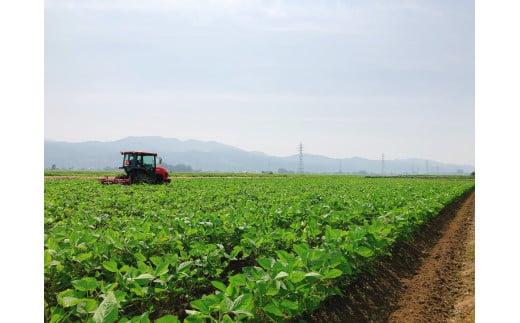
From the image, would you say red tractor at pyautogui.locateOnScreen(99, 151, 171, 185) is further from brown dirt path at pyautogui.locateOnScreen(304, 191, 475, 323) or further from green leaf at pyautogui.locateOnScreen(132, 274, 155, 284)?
green leaf at pyautogui.locateOnScreen(132, 274, 155, 284)

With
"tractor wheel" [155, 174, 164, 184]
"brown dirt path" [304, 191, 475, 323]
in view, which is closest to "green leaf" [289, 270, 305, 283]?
"brown dirt path" [304, 191, 475, 323]

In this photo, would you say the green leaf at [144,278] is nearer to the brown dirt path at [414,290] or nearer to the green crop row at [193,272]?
the green crop row at [193,272]

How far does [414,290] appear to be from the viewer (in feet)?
16.4

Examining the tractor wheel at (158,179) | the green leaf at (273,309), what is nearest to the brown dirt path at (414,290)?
the green leaf at (273,309)

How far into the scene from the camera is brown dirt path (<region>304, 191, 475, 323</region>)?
13.0ft

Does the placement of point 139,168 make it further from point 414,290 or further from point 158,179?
point 414,290

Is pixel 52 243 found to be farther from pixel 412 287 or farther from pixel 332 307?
pixel 412 287

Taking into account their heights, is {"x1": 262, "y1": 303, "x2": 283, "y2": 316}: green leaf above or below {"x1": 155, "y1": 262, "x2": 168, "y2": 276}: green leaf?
below

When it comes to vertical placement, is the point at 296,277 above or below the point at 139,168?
below

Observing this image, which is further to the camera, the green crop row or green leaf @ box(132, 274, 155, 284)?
green leaf @ box(132, 274, 155, 284)

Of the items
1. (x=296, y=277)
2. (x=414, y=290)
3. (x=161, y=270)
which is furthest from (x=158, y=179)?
(x=296, y=277)

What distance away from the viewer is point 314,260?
3.29 metres

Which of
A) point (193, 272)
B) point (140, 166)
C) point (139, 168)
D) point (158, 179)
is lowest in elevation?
point (193, 272)

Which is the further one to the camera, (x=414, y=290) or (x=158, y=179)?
(x=158, y=179)
